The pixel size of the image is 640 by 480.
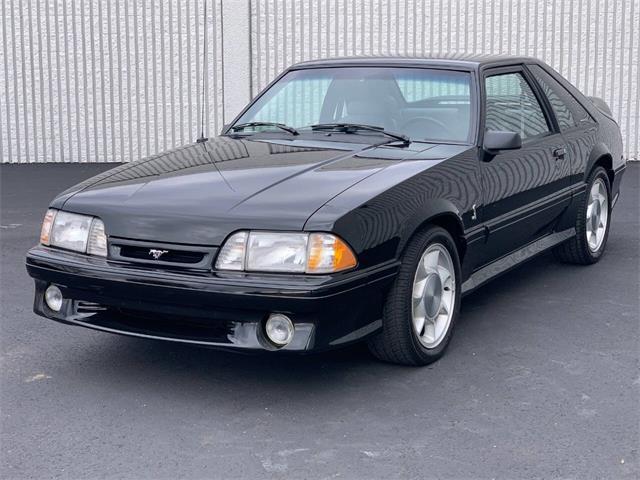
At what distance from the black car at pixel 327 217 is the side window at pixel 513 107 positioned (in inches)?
0.6

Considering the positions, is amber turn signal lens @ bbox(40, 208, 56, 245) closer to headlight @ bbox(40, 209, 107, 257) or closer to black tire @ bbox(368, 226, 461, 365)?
headlight @ bbox(40, 209, 107, 257)

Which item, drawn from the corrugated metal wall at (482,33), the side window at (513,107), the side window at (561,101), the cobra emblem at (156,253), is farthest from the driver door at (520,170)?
the corrugated metal wall at (482,33)

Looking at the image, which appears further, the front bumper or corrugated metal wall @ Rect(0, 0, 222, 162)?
corrugated metal wall @ Rect(0, 0, 222, 162)

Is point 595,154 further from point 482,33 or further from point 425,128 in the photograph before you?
point 482,33

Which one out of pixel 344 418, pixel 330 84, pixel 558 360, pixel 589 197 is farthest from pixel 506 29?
pixel 344 418

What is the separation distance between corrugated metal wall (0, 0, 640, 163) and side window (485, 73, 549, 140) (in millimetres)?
6785

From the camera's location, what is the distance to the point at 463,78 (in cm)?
566

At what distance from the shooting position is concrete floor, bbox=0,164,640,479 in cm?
370

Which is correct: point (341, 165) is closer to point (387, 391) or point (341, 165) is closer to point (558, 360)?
point (387, 391)

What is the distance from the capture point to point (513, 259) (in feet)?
19.0

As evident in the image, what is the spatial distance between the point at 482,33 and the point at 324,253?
933cm

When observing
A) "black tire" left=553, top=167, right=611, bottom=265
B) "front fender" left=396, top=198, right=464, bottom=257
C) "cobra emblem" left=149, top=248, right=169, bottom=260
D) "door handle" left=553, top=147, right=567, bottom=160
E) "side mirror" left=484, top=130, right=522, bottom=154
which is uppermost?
"side mirror" left=484, top=130, right=522, bottom=154

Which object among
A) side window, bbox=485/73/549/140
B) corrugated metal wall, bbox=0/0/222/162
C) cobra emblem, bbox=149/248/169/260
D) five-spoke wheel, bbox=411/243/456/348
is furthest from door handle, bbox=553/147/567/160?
corrugated metal wall, bbox=0/0/222/162

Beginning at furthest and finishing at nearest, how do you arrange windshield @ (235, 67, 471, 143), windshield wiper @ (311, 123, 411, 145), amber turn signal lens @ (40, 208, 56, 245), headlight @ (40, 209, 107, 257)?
windshield @ (235, 67, 471, 143) < windshield wiper @ (311, 123, 411, 145) < amber turn signal lens @ (40, 208, 56, 245) < headlight @ (40, 209, 107, 257)
